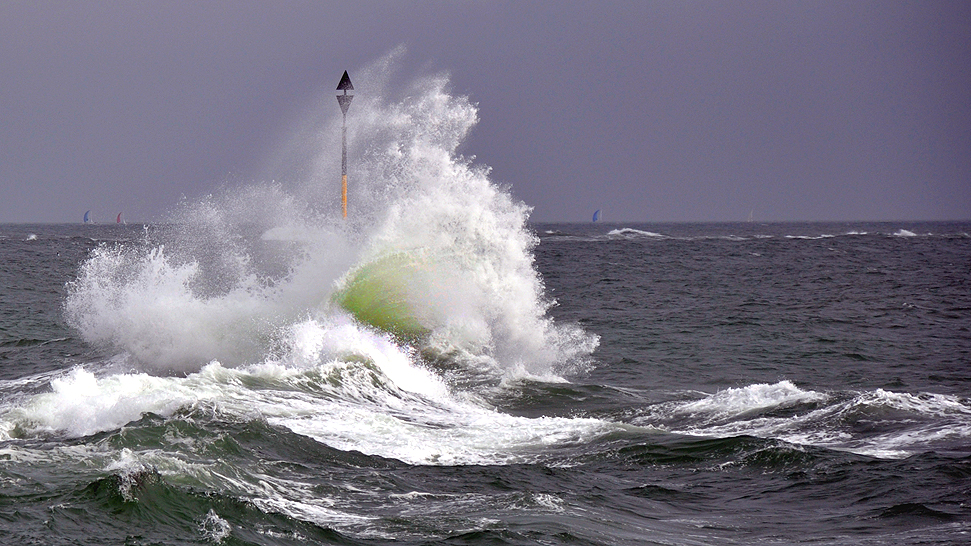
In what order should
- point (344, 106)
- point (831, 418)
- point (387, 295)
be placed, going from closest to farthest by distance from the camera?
point (831, 418)
point (387, 295)
point (344, 106)

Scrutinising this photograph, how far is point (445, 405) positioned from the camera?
14461 millimetres

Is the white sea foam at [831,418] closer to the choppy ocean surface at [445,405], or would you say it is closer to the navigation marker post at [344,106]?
the choppy ocean surface at [445,405]

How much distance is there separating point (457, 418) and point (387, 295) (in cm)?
656

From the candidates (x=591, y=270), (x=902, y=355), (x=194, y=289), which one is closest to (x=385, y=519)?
(x=194, y=289)

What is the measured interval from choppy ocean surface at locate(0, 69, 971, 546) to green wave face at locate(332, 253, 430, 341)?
0.05 metres

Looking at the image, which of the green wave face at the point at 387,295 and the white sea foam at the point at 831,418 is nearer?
the white sea foam at the point at 831,418

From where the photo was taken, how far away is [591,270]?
46.7 meters

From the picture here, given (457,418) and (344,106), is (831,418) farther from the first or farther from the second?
(344,106)

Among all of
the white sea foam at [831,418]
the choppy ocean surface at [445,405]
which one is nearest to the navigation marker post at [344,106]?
the choppy ocean surface at [445,405]

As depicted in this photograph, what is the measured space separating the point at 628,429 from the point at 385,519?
15.7 ft

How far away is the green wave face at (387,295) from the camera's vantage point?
19.2m

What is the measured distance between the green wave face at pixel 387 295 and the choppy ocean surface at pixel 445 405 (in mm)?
49

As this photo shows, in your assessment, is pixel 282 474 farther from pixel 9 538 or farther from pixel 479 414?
pixel 479 414

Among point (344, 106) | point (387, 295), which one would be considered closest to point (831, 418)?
point (387, 295)
